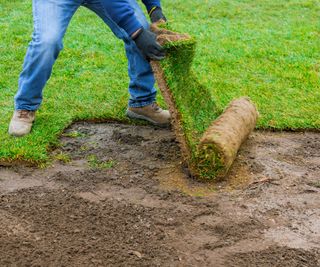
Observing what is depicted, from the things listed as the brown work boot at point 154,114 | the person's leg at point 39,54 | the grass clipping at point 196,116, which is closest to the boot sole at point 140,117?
the brown work boot at point 154,114

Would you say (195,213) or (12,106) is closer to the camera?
(195,213)

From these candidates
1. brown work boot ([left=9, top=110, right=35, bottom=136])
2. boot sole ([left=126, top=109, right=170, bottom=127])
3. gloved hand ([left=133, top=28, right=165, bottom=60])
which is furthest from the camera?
boot sole ([left=126, top=109, right=170, bottom=127])

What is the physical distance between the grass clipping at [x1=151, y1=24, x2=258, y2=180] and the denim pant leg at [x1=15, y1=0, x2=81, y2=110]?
69 centimetres

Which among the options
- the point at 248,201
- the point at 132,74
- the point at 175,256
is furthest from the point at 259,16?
the point at 175,256

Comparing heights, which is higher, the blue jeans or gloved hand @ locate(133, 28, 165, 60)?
gloved hand @ locate(133, 28, 165, 60)

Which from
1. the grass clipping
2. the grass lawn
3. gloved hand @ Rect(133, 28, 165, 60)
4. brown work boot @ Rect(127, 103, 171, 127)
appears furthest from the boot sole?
gloved hand @ Rect(133, 28, 165, 60)

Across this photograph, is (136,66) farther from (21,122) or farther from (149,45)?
(21,122)

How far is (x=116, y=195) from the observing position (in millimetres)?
4285

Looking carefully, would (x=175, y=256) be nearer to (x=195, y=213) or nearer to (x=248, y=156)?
(x=195, y=213)

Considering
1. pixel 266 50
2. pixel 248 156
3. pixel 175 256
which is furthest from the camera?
pixel 266 50

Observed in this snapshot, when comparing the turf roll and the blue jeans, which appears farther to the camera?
the blue jeans

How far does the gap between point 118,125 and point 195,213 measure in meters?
1.64

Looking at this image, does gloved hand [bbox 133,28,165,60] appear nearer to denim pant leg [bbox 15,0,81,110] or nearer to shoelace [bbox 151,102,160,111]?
denim pant leg [bbox 15,0,81,110]

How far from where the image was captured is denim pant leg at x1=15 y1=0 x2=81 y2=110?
16.3 feet
